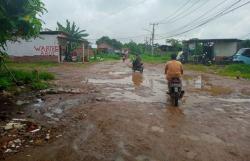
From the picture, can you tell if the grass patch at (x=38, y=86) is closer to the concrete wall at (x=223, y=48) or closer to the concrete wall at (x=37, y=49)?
the concrete wall at (x=37, y=49)

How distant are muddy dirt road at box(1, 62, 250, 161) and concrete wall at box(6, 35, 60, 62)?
85.9 feet

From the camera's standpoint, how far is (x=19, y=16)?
9.62 meters

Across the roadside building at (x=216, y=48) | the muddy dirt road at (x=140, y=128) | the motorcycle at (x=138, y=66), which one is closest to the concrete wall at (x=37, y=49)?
the motorcycle at (x=138, y=66)

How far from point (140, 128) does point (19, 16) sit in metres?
4.77

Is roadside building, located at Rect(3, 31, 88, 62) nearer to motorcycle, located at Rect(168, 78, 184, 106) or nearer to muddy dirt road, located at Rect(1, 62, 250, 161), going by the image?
muddy dirt road, located at Rect(1, 62, 250, 161)

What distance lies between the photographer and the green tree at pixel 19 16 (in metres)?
9.30

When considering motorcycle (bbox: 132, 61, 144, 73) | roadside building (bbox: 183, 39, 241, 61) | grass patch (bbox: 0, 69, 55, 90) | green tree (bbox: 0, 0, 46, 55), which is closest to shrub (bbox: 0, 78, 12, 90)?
grass patch (bbox: 0, 69, 55, 90)

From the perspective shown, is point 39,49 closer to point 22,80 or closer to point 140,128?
point 22,80

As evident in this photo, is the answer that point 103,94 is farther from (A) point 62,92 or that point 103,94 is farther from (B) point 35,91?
(B) point 35,91

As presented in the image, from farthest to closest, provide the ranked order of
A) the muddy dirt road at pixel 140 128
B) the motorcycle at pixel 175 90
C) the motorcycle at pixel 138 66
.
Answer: the motorcycle at pixel 138 66 → the motorcycle at pixel 175 90 → the muddy dirt road at pixel 140 128

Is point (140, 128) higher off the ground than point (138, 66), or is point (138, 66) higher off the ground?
point (138, 66)

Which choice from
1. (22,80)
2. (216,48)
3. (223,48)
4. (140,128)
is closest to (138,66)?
(22,80)

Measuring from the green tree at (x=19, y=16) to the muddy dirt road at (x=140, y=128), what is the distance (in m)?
2.29

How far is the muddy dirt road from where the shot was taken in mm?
5875
